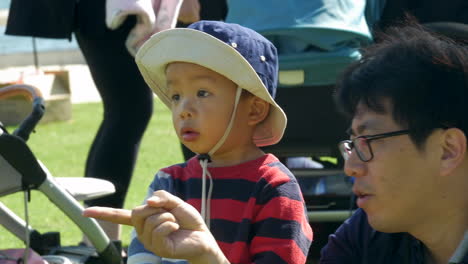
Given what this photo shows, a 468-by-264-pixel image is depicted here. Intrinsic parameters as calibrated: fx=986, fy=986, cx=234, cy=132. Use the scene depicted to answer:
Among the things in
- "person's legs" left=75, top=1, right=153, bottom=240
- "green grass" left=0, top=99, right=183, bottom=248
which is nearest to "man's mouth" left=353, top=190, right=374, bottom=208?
"person's legs" left=75, top=1, right=153, bottom=240

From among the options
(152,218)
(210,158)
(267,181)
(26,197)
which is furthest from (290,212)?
(26,197)

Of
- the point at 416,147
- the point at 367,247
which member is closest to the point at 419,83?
the point at 416,147

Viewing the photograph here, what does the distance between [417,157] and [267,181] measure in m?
0.64

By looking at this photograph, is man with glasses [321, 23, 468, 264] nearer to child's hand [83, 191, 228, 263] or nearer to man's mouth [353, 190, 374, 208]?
man's mouth [353, 190, 374, 208]

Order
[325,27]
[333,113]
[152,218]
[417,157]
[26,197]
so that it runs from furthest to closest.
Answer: [333,113] → [325,27] → [26,197] → [417,157] → [152,218]

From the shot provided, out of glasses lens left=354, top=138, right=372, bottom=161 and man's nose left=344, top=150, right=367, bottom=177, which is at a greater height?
glasses lens left=354, top=138, right=372, bottom=161

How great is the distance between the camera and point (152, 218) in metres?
1.87

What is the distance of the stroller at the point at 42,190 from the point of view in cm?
344

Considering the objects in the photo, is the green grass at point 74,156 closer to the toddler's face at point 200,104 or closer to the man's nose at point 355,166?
the toddler's face at point 200,104

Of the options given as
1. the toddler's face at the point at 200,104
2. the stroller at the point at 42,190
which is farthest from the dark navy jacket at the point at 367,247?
the stroller at the point at 42,190

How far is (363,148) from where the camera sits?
2049 mm

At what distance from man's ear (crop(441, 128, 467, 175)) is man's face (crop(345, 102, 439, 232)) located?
0.02 m

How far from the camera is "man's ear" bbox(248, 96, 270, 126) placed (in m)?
2.73

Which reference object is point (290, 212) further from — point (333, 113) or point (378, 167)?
point (333, 113)
